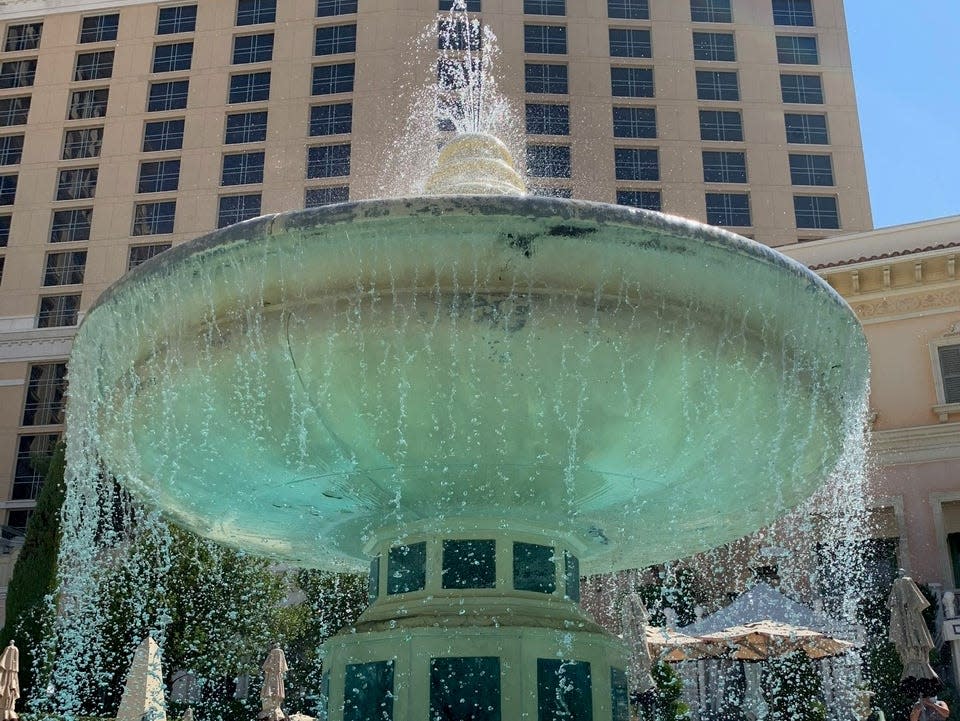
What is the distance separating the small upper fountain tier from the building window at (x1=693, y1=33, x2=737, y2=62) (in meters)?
42.3

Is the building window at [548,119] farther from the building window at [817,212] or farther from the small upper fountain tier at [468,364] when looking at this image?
the small upper fountain tier at [468,364]

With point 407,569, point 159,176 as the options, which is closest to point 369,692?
point 407,569

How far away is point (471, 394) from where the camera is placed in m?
3.79

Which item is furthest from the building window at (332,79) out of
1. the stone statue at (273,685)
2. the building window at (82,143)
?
the stone statue at (273,685)

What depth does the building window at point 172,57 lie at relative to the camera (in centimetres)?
4525

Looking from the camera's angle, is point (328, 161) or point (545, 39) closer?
point (328, 161)

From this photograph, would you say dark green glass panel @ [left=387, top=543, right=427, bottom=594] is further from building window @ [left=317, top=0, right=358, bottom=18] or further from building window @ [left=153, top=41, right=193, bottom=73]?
building window @ [left=153, top=41, right=193, bottom=73]

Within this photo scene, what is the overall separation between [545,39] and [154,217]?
17.7 m

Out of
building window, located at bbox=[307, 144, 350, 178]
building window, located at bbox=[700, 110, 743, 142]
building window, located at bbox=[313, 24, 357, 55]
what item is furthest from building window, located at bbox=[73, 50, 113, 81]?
building window, located at bbox=[700, 110, 743, 142]

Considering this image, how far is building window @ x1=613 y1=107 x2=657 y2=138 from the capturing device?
139 ft

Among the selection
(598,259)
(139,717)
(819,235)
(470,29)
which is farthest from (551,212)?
(470,29)

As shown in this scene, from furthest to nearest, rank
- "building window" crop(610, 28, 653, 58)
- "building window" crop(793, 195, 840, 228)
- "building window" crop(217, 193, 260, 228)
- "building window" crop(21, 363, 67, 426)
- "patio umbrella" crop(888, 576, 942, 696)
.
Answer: "building window" crop(610, 28, 653, 58) < "building window" crop(217, 193, 260, 228) < "building window" crop(793, 195, 840, 228) < "building window" crop(21, 363, 67, 426) < "patio umbrella" crop(888, 576, 942, 696)

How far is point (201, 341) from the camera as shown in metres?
3.89

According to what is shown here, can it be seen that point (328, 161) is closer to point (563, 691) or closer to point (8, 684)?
point (8, 684)
